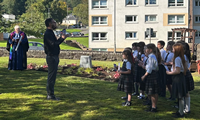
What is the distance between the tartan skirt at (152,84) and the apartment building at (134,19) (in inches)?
1602

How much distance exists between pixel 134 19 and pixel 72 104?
42.5 metres

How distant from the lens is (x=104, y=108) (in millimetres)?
7234

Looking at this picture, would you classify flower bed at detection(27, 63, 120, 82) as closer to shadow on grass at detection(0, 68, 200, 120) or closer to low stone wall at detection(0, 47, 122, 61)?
shadow on grass at detection(0, 68, 200, 120)

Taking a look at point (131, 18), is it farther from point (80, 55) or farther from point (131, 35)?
point (80, 55)

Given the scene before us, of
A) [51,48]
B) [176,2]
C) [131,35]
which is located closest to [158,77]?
[51,48]

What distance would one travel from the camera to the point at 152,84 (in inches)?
273

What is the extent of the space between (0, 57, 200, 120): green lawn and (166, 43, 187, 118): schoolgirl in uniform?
1.68 ft

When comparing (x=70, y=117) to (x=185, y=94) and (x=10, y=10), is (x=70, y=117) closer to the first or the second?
(x=185, y=94)

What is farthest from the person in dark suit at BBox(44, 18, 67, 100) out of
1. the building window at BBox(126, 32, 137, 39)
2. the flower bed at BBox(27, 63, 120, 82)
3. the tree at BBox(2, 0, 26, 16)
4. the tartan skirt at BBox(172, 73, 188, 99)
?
the tree at BBox(2, 0, 26, 16)

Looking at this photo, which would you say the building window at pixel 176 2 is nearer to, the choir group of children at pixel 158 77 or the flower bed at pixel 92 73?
the flower bed at pixel 92 73

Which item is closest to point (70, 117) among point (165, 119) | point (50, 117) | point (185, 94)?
point (50, 117)

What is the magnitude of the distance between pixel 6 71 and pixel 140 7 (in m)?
38.1

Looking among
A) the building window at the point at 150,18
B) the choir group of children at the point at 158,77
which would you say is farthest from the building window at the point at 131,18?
the choir group of children at the point at 158,77

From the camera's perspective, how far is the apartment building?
48.1 metres
